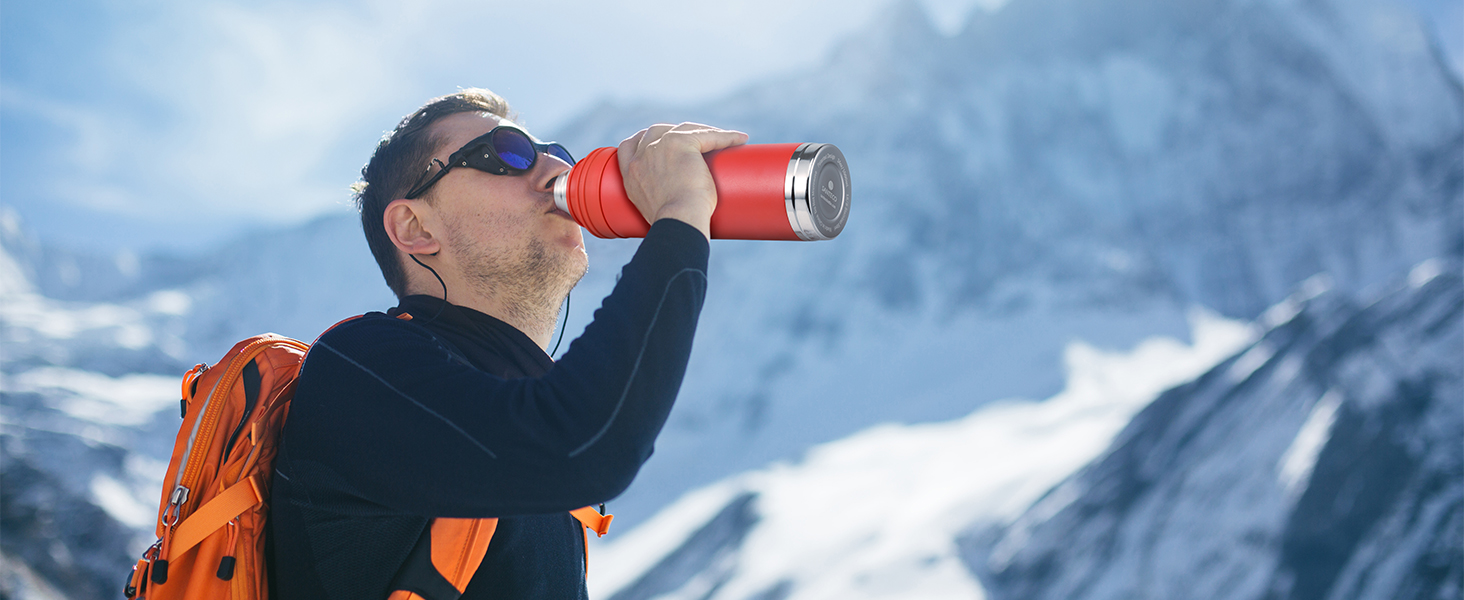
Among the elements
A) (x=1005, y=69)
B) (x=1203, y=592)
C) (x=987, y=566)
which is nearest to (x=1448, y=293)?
(x=1203, y=592)

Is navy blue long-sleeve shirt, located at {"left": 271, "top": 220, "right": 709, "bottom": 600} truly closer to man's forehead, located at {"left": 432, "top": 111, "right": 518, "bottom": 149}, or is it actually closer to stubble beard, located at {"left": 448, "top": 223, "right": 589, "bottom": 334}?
stubble beard, located at {"left": 448, "top": 223, "right": 589, "bottom": 334}

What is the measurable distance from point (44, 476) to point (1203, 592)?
1432 inches

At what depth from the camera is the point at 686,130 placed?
1906mm

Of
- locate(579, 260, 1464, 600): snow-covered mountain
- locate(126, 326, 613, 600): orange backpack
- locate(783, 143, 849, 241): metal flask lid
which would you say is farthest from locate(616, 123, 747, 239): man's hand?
locate(579, 260, 1464, 600): snow-covered mountain

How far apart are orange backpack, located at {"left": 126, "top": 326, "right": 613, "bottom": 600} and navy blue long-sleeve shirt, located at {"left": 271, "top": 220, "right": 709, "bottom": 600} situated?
59mm

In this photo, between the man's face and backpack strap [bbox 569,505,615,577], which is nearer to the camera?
the man's face

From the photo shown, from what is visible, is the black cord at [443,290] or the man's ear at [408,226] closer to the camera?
the black cord at [443,290]

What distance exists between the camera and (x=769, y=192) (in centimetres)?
187

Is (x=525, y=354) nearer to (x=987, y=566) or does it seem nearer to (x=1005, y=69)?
(x=987, y=566)

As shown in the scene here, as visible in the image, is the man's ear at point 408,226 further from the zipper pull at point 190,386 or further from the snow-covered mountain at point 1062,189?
the snow-covered mountain at point 1062,189

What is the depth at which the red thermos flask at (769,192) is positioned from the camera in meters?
1.86

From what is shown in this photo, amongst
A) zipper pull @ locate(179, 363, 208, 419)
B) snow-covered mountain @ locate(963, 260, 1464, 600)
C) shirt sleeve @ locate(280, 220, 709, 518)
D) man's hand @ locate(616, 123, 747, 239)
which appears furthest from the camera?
snow-covered mountain @ locate(963, 260, 1464, 600)

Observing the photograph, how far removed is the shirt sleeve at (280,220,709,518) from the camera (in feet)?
5.04

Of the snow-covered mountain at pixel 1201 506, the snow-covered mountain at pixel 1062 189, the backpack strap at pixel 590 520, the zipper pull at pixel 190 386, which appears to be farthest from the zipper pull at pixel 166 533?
the snow-covered mountain at pixel 1062 189
